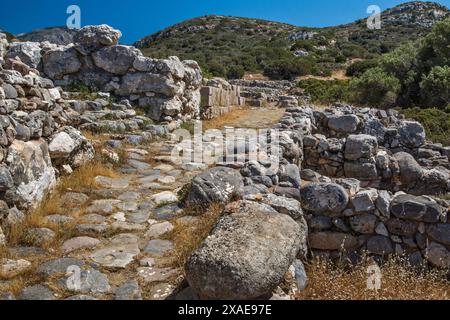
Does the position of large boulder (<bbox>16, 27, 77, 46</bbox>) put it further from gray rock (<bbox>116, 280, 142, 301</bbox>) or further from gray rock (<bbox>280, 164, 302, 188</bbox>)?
gray rock (<bbox>116, 280, 142, 301</bbox>)

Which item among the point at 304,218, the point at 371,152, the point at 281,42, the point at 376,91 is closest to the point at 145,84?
the point at 371,152

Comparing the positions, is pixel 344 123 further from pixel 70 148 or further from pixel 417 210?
pixel 70 148

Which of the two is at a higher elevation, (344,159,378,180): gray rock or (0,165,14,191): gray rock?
(0,165,14,191): gray rock

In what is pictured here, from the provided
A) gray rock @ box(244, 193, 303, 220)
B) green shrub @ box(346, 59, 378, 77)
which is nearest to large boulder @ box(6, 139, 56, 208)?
gray rock @ box(244, 193, 303, 220)

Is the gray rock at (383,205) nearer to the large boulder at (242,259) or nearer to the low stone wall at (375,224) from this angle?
the low stone wall at (375,224)

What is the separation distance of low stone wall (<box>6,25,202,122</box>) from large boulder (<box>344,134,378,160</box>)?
4.37 metres

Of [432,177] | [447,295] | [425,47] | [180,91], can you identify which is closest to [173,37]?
[425,47]

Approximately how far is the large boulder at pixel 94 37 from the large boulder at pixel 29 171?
5765 mm

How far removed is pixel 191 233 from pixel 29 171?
6.43 feet

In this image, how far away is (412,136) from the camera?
10453mm

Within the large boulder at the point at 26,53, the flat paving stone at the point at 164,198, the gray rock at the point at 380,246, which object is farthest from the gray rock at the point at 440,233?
the large boulder at the point at 26,53

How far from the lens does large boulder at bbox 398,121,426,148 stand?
1041 cm

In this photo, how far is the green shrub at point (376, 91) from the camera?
17266 mm
